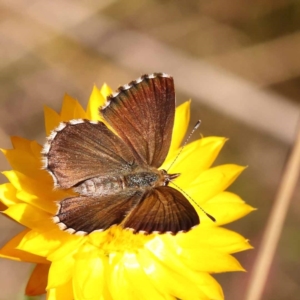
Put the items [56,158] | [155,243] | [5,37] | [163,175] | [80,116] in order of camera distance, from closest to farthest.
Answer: [56,158] < [163,175] < [80,116] < [155,243] < [5,37]

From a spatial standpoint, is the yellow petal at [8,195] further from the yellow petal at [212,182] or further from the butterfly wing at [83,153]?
the yellow petal at [212,182]

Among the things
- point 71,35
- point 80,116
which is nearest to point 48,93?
point 71,35

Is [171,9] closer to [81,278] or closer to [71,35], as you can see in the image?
[71,35]

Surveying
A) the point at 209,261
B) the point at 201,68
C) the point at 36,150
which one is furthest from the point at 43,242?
the point at 201,68

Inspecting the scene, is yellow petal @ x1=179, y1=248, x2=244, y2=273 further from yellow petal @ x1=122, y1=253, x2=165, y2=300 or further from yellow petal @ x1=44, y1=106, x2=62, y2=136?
yellow petal @ x1=44, y1=106, x2=62, y2=136

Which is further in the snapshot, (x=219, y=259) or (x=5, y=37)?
(x=5, y=37)

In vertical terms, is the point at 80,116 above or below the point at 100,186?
above

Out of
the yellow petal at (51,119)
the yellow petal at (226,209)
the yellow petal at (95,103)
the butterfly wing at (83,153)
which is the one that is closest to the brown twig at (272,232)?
the yellow petal at (226,209)

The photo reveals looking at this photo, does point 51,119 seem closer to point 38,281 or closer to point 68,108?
point 68,108

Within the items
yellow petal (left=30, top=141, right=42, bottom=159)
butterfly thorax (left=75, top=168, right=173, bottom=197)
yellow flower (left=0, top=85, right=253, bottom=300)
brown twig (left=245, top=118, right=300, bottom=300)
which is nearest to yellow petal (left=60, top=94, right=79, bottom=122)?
yellow flower (left=0, top=85, right=253, bottom=300)
